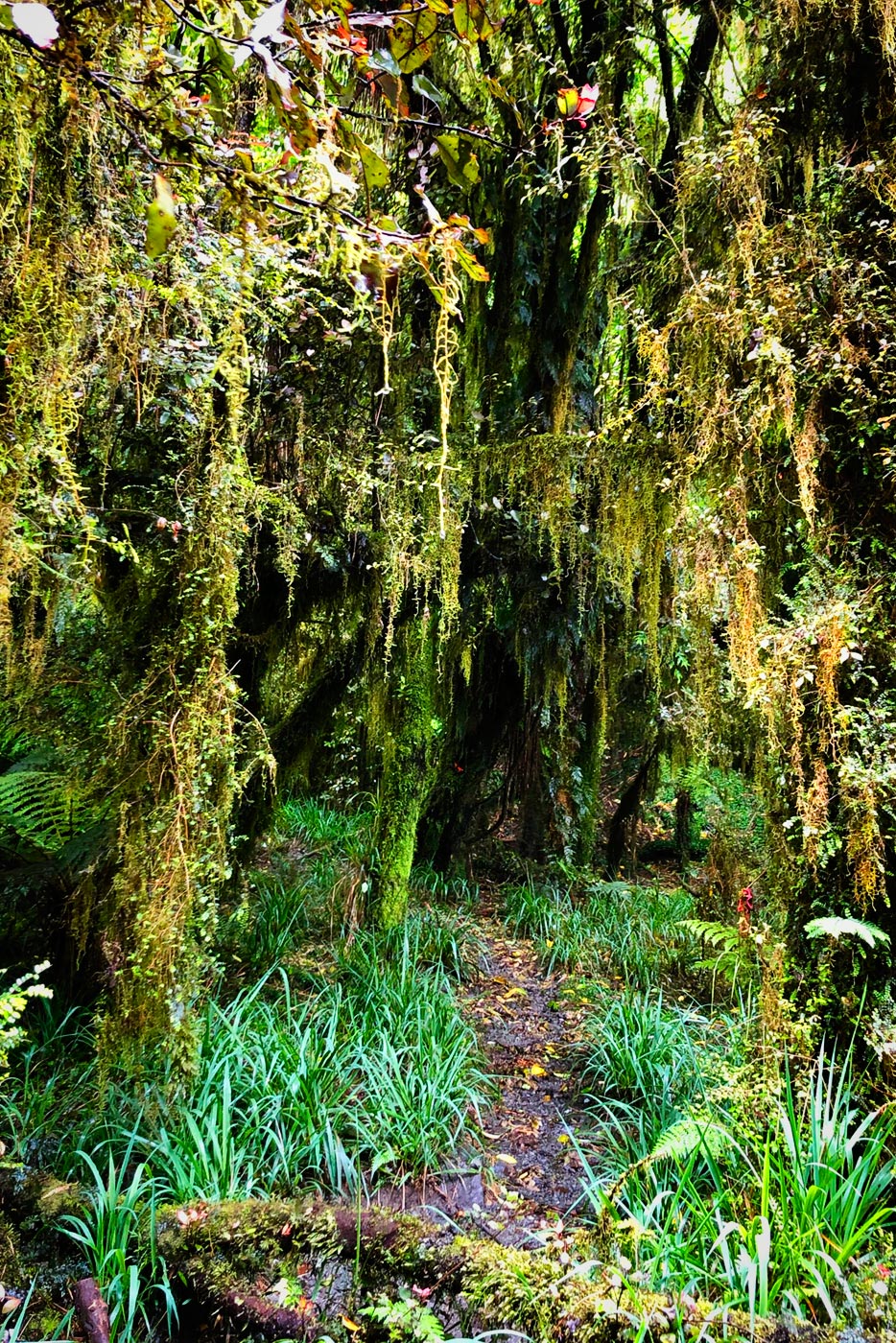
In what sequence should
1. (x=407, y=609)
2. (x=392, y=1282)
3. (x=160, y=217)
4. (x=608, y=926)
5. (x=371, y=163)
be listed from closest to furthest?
(x=160, y=217) < (x=371, y=163) < (x=392, y=1282) < (x=407, y=609) < (x=608, y=926)

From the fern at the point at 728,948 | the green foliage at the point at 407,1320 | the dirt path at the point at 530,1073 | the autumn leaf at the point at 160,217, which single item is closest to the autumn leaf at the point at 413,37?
the autumn leaf at the point at 160,217

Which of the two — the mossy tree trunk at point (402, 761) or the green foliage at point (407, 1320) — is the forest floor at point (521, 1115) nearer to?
the green foliage at point (407, 1320)

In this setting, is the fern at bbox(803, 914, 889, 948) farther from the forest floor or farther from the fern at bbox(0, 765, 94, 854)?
the fern at bbox(0, 765, 94, 854)

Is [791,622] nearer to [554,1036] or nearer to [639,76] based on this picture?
[554,1036]

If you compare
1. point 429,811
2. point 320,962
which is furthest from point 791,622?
point 429,811

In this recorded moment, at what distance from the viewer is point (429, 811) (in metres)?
5.32

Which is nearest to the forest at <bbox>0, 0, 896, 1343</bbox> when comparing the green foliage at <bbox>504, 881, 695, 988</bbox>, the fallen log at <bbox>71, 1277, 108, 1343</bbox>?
the fallen log at <bbox>71, 1277, 108, 1343</bbox>

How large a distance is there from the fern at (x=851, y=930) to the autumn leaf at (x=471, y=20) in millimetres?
2030

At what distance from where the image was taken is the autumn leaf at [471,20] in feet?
3.77

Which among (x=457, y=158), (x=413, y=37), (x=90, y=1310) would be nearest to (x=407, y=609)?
(x=457, y=158)

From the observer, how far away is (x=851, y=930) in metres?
1.57

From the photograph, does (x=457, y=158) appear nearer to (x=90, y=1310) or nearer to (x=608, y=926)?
(x=90, y=1310)

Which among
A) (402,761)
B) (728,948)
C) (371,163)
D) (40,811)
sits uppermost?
(371,163)

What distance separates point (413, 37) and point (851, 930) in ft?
6.83
